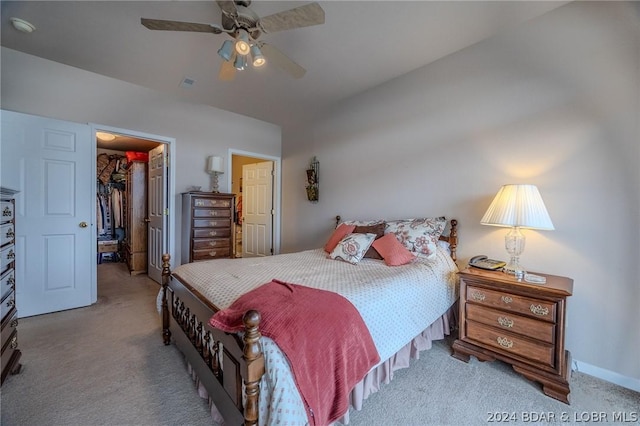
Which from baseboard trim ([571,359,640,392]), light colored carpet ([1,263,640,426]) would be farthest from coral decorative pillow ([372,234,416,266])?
baseboard trim ([571,359,640,392])

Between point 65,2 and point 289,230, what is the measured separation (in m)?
3.51

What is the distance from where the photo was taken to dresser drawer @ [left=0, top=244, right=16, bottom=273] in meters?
1.61

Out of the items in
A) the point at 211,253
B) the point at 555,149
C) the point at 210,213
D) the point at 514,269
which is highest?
the point at 555,149

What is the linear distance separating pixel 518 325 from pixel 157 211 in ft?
14.9

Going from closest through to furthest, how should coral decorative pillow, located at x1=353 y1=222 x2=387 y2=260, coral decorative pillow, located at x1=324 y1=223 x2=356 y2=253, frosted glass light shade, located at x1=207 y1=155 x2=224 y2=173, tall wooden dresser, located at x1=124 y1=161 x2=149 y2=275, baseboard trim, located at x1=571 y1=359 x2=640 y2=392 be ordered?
baseboard trim, located at x1=571 y1=359 x2=640 y2=392 → coral decorative pillow, located at x1=353 y1=222 x2=387 y2=260 → coral decorative pillow, located at x1=324 y1=223 x2=356 y2=253 → frosted glass light shade, located at x1=207 y1=155 x2=224 y2=173 → tall wooden dresser, located at x1=124 y1=161 x2=149 y2=275

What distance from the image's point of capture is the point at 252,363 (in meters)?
0.97

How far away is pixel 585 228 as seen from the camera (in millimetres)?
1916

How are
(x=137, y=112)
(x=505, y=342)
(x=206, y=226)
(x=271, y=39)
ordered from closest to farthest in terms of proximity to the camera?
1. (x=505, y=342)
2. (x=271, y=39)
3. (x=137, y=112)
4. (x=206, y=226)

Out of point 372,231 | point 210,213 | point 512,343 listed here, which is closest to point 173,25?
point 372,231

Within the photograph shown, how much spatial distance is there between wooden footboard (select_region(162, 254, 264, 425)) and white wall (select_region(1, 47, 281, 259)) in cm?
205

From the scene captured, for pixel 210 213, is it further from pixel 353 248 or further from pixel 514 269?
pixel 514 269

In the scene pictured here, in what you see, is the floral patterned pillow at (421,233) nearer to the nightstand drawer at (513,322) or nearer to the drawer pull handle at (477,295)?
the drawer pull handle at (477,295)

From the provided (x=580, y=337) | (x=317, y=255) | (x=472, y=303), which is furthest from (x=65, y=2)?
(x=580, y=337)

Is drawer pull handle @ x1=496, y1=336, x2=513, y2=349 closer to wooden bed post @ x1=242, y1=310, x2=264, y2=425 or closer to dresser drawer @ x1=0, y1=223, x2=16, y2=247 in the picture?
wooden bed post @ x1=242, y1=310, x2=264, y2=425
